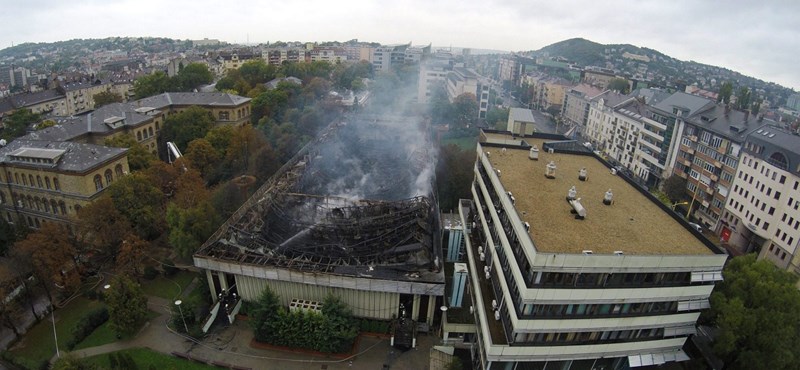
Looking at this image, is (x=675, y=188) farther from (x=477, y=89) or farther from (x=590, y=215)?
(x=477, y=89)

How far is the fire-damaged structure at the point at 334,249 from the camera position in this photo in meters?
27.0

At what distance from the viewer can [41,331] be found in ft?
91.7

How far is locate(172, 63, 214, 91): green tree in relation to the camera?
81.7m

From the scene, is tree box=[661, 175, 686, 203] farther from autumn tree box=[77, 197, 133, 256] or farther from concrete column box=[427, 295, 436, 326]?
autumn tree box=[77, 197, 133, 256]

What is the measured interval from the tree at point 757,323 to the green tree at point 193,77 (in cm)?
8517

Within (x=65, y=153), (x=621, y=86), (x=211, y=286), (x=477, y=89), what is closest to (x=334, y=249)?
(x=211, y=286)

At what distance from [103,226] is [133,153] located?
15398 millimetres

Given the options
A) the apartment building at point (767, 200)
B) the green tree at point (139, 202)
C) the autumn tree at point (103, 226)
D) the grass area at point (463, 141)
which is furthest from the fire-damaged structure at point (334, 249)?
the grass area at point (463, 141)

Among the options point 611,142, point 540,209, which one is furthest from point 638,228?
point 611,142

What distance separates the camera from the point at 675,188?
170 feet

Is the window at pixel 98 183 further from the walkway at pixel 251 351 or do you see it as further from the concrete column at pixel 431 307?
the concrete column at pixel 431 307

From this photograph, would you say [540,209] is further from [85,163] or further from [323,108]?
[323,108]

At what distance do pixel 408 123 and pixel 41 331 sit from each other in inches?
2012

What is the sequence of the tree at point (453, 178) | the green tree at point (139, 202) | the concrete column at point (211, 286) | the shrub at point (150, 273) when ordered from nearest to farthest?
the concrete column at point (211, 286) → the shrub at point (150, 273) → the green tree at point (139, 202) → the tree at point (453, 178)
